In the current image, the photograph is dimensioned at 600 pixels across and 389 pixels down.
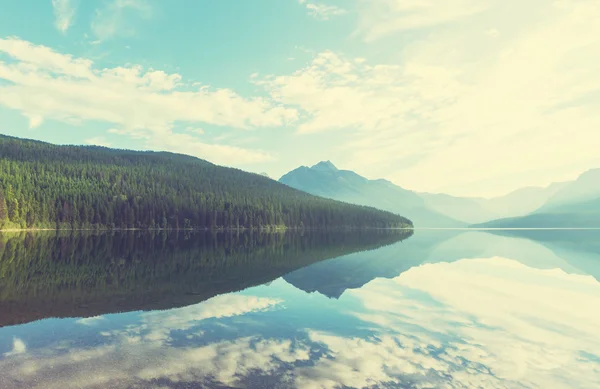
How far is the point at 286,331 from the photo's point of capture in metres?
22.5

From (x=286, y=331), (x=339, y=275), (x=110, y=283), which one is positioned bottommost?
(x=286, y=331)

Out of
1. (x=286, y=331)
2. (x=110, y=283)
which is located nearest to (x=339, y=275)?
(x=286, y=331)

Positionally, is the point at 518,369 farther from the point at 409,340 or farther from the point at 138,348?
the point at 138,348

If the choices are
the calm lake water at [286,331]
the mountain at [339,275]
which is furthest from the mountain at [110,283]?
the mountain at [339,275]

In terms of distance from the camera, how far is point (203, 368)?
1594 centimetres

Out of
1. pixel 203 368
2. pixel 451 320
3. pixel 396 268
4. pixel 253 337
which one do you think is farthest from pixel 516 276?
pixel 203 368

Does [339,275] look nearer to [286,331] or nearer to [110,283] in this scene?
[286,331]

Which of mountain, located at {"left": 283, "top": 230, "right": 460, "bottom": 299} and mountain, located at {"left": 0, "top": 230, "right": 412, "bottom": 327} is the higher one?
mountain, located at {"left": 0, "top": 230, "right": 412, "bottom": 327}

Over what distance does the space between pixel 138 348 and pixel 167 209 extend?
190m

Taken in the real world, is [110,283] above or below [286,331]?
above

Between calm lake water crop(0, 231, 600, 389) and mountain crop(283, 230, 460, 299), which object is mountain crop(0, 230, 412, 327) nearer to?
calm lake water crop(0, 231, 600, 389)

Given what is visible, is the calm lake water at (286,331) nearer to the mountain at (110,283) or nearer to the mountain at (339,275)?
the mountain at (110,283)

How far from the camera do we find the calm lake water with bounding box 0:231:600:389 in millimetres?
15648

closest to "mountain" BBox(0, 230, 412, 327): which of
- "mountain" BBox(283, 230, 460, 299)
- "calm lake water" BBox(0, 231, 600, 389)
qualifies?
"calm lake water" BBox(0, 231, 600, 389)
